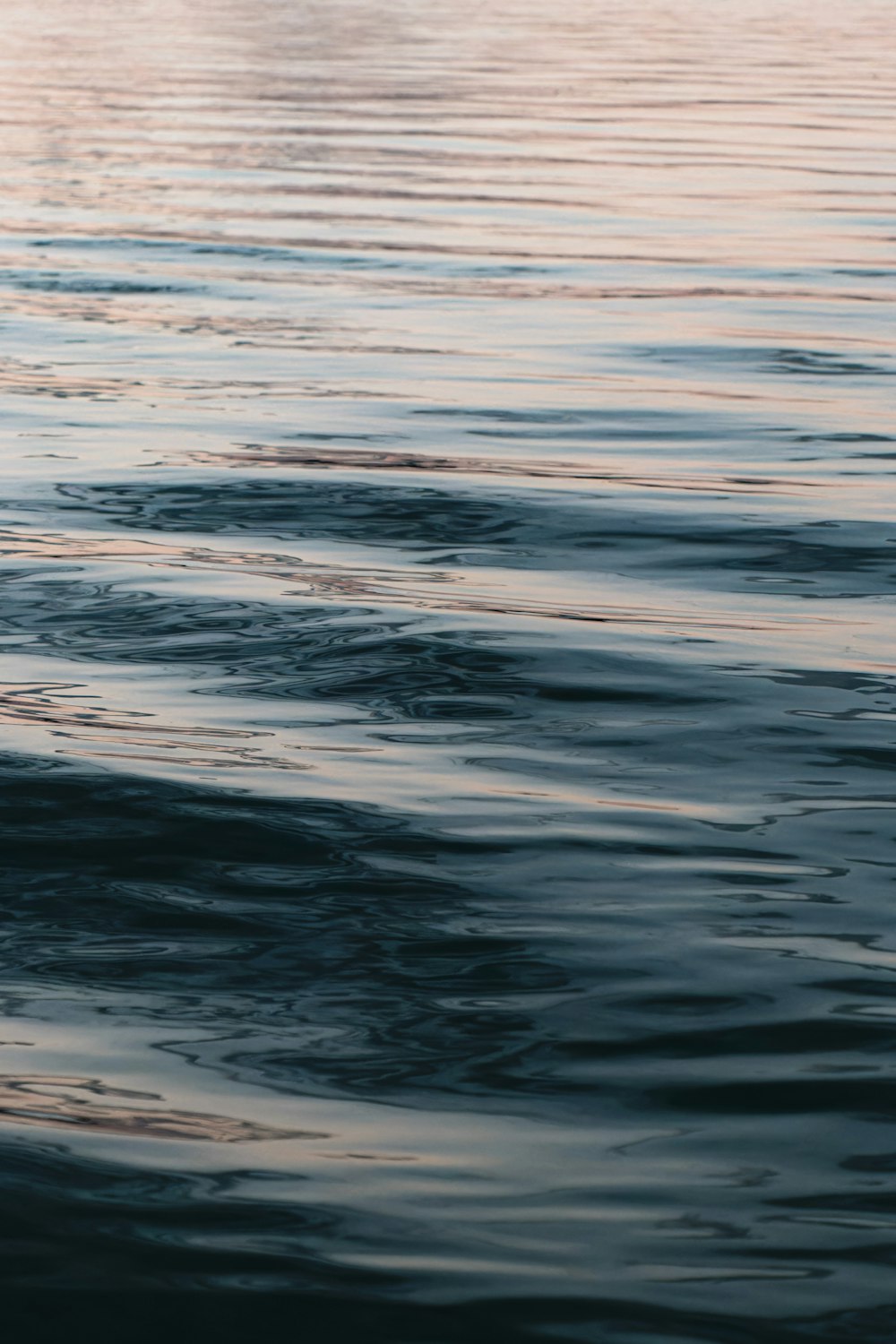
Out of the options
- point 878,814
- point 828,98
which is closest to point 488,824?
point 878,814

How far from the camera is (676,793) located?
11.3 feet

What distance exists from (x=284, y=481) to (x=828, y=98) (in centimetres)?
1593

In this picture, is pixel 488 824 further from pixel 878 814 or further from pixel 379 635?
pixel 379 635

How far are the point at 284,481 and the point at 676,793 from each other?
2.74 meters

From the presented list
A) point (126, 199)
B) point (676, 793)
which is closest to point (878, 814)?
point (676, 793)

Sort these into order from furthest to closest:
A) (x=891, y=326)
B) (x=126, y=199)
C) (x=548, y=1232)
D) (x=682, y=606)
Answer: (x=126, y=199) → (x=891, y=326) → (x=682, y=606) → (x=548, y=1232)

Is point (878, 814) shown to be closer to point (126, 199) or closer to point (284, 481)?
point (284, 481)

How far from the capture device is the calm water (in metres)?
2.12

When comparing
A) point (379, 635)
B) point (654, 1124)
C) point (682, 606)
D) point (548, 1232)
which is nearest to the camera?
point (548, 1232)

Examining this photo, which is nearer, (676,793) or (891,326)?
(676,793)

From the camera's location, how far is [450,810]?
3336 millimetres

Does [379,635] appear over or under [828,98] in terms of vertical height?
under

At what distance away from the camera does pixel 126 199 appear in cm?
1278

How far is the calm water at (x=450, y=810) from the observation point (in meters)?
2.12
